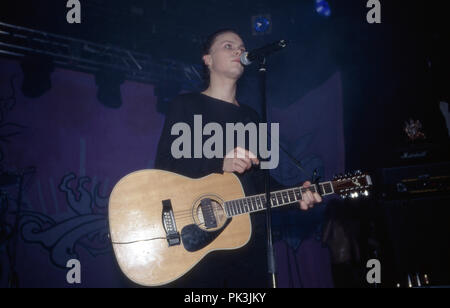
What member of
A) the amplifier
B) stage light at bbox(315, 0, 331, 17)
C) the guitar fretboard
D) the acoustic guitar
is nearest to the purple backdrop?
stage light at bbox(315, 0, 331, 17)

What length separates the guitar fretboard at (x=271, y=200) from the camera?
6.87ft

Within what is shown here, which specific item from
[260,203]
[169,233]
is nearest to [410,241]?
[260,203]

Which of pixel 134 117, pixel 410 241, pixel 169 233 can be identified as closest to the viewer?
pixel 169 233

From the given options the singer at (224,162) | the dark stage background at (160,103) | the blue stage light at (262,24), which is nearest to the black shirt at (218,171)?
the singer at (224,162)

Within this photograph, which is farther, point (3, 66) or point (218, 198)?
point (3, 66)

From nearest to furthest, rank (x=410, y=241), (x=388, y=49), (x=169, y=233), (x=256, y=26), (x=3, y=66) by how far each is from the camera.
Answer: (x=169, y=233), (x=410, y=241), (x=388, y=49), (x=3, y=66), (x=256, y=26)

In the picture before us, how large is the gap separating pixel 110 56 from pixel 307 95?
3.32 metres

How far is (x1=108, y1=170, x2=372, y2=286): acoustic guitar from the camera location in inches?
→ 72.9

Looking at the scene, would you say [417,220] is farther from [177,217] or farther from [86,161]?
[86,161]

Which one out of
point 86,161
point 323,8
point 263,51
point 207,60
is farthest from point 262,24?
point 86,161

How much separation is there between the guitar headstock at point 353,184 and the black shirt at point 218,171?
1.91 feet

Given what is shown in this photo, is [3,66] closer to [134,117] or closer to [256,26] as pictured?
[134,117]

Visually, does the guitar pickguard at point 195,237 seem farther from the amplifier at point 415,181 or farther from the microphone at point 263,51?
the amplifier at point 415,181

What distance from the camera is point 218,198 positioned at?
211 centimetres
